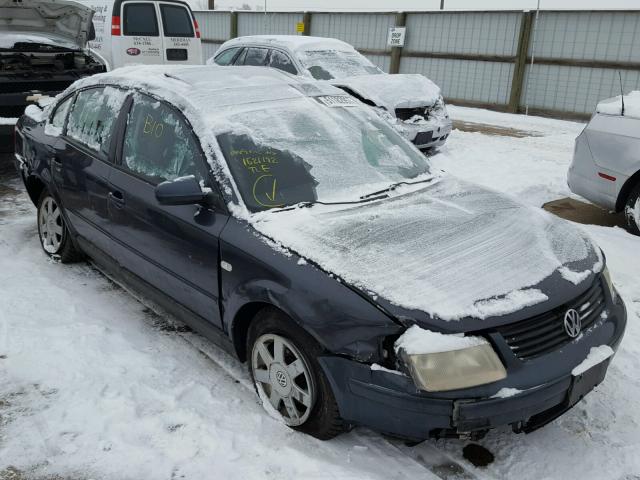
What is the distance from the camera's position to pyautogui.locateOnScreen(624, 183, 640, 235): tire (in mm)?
5496

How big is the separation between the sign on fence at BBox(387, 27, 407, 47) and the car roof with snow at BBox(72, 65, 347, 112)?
1186 cm

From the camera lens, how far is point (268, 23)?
18.4 metres

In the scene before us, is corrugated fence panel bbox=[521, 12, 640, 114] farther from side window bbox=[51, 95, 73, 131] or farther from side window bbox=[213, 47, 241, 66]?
side window bbox=[51, 95, 73, 131]

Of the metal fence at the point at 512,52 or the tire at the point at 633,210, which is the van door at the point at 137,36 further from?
the tire at the point at 633,210

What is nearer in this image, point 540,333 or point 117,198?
point 540,333

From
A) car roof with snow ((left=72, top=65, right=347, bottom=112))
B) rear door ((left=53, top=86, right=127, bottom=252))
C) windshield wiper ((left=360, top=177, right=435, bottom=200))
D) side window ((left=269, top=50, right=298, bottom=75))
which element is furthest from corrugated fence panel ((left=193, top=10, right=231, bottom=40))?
windshield wiper ((left=360, top=177, right=435, bottom=200))

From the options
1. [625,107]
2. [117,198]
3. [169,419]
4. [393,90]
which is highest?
[625,107]

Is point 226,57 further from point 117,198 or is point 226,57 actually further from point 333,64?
point 117,198

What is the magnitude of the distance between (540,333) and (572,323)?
0.20 m

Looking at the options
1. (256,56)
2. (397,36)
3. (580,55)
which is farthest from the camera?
(397,36)

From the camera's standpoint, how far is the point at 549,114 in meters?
13.3

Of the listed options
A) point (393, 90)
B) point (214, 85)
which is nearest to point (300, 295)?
point (214, 85)

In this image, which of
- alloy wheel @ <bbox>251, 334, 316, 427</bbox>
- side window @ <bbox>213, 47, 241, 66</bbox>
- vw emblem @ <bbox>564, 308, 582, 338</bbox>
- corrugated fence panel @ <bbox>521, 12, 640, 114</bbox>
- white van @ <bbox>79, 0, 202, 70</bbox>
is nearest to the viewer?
vw emblem @ <bbox>564, 308, 582, 338</bbox>

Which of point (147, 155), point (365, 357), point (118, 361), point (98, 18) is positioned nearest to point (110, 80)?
point (147, 155)
